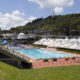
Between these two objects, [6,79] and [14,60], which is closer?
[6,79]

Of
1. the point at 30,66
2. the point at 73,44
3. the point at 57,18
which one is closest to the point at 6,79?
the point at 30,66

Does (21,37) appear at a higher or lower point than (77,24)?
lower

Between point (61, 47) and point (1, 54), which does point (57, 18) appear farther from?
point (1, 54)

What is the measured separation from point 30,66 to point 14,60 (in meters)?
2.01

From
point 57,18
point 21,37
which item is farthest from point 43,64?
point 57,18

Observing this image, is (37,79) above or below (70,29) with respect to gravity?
below

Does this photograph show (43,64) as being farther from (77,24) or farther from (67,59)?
(77,24)

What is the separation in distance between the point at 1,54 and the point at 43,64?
5.19 metres

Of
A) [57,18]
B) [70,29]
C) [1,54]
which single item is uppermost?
[57,18]

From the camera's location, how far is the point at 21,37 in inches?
1916

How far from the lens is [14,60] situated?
1556 centimetres

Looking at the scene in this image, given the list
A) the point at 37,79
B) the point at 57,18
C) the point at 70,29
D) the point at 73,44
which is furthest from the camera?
the point at 57,18

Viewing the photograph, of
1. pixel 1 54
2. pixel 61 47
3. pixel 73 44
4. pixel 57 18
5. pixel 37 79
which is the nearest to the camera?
pixel 37 79

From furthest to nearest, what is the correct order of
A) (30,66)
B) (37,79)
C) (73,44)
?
(73,44), (30,66), (37,79)
